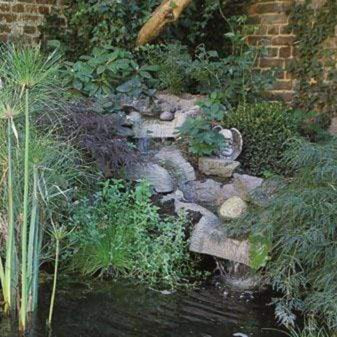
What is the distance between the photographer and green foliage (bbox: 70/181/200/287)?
4.11 meters

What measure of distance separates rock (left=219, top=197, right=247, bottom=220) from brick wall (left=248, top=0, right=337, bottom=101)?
3242 millimetres

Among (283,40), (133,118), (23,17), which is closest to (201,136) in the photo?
(133,118)

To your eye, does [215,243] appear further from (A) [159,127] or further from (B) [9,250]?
(A) [159,127]

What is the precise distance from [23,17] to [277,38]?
11.2 feet

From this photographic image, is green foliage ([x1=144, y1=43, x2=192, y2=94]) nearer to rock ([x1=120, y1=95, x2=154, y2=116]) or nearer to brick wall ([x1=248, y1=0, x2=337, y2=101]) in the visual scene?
rock ([x1=120, y1=95, x2=154, y2=116])

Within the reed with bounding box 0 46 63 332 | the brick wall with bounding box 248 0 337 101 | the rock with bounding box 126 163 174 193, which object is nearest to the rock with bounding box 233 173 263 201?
the rock with bounding box 126 163 174 193

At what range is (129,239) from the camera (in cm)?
423

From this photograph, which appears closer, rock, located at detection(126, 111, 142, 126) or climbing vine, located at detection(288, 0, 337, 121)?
rock, located at detection(126, 111, 142, 126)

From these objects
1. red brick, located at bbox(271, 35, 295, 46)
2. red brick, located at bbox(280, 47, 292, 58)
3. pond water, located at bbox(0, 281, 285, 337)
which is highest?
red brick, located at bbox(271, 35, 295, 46)

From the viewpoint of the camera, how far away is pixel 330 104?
22.7 feet

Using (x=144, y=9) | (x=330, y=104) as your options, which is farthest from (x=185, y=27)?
(x=330, y=104)

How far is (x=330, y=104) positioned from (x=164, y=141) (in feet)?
7.32

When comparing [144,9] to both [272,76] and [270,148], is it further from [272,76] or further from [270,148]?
[270,148]

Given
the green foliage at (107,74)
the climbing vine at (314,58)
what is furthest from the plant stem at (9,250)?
the climbing vine at (314,58)
